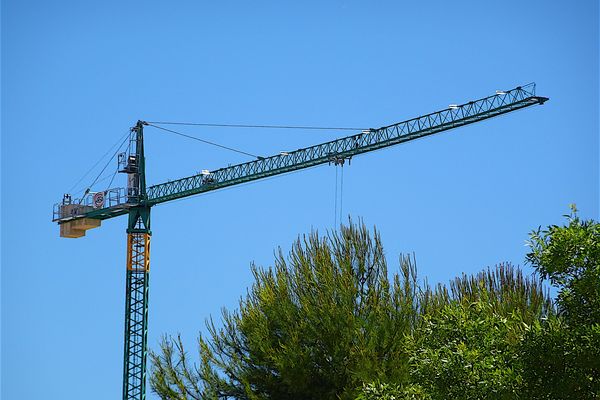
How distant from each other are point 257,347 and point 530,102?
76.5ft

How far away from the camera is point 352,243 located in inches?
1730

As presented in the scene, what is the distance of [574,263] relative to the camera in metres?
22.1

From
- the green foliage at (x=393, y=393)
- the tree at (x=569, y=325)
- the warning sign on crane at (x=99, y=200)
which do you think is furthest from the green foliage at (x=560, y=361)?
the warning sign on crane at (x=99, y=200)

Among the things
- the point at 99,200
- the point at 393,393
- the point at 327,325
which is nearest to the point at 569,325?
the point at 393,393

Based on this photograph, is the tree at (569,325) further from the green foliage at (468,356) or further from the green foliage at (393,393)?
the green foliage at (393,393)

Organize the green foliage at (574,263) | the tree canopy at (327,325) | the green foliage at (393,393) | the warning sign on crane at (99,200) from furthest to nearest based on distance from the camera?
the warning sign on crane at (99,200) < the tree canopy at (327,325) < the green foliage at (393,393) < the green foliage at (574,263)

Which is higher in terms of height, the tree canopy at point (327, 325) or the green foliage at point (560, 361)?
the tree canopy at point (327, 325)

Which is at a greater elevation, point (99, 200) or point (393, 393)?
point (99, 200)

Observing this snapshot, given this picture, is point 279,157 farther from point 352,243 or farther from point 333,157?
point 352,243

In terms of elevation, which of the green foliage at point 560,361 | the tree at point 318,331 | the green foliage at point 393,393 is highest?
the tree at point 318,331

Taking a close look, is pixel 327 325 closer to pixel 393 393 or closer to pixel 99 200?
pixel 393 393

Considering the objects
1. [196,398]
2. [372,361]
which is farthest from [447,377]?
[196,398]

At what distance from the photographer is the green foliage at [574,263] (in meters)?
22.0

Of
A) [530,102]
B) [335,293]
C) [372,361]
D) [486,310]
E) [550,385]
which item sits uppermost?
[530,102]
